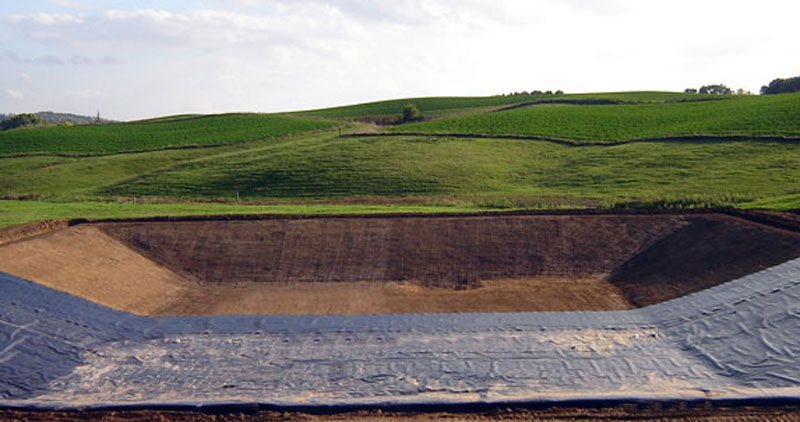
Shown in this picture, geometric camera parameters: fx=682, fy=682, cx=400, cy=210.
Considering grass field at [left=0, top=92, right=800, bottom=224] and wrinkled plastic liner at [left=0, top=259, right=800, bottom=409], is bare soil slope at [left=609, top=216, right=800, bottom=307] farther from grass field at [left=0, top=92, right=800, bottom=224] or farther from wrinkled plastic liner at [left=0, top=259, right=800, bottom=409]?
grass field at [left=0, top=92, right=800, bottom=224]

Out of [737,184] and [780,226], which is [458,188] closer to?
[737,184]

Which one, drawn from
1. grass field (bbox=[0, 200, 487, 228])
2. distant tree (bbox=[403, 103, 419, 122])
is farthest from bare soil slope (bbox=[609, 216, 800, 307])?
distant tree (bbox=[403, 103, 419, 122])

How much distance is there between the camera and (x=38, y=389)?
49.6ft

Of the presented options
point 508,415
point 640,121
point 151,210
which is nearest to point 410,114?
point 640,121

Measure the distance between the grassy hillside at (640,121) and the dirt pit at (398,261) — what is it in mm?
27291

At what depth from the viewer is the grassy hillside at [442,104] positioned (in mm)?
93500

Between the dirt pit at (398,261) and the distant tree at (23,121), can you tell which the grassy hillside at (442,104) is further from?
the dirt pit at (398,261)

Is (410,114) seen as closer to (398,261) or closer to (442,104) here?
(442,104)

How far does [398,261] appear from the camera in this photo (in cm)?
2617

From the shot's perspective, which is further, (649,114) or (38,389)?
(649,114)

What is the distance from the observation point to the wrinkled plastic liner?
47.1ft

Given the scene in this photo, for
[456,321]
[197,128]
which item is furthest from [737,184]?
[197,128]

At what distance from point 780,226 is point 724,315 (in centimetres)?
813

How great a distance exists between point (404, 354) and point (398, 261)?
965 cm
